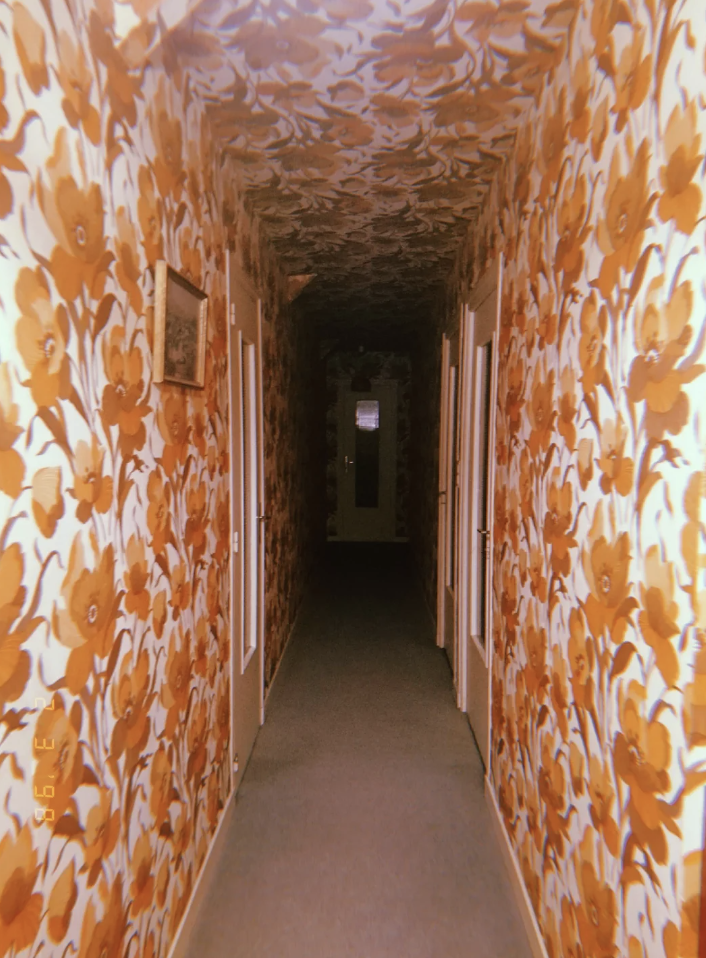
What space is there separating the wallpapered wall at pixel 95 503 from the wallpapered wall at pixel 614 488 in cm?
100

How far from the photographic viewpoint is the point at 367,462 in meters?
7.80

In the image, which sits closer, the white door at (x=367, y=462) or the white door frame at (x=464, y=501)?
the white door frame at (x=464, y=501)

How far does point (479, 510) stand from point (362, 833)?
1.51 meters

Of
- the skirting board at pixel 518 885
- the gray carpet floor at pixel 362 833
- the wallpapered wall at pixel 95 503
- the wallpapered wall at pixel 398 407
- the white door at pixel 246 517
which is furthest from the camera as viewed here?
the wallpapered wall at pixel 398 407

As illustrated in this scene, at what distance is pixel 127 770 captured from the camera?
1392 mm

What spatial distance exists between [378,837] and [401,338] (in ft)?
16.6

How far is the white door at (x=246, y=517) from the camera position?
2490mm

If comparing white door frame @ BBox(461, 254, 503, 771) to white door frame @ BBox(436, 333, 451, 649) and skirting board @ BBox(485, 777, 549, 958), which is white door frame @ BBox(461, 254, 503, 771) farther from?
white door frame @ BBox(436, 333, 451, 649)

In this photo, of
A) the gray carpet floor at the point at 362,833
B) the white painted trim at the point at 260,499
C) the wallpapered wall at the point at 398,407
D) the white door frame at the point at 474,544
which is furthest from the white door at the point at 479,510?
the wallpapered wall at the point at 398,407

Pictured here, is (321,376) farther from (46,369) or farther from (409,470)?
(46,369)

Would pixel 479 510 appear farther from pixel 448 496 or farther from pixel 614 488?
pixel 614 488

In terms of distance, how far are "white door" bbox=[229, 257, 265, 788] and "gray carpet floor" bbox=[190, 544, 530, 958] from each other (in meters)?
0.24

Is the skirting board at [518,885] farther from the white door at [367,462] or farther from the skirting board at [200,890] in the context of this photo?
the white door at [367,462]

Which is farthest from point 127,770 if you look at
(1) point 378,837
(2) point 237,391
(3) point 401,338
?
(3) point 401,338
